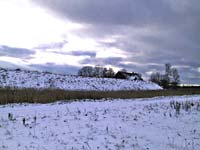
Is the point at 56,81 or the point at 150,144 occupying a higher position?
the point at 56,81

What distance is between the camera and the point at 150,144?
9062 millimetres

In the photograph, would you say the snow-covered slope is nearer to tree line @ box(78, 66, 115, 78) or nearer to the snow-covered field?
the snow-covered field

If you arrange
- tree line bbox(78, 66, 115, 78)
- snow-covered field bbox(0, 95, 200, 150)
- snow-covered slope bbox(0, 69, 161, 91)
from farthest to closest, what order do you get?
tree line bbox(78, 66, 115, 78)
snow-covered slope bbox(0, 69, 161, 91)
snow-covered field bbox(0, 95, 200, 150)

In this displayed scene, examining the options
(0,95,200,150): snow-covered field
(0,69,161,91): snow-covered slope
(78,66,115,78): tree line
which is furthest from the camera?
(78,66,115,78): tree line

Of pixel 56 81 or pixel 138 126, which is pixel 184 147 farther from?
pixel 56 81

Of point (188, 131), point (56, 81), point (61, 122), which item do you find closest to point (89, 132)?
point (61, 122)

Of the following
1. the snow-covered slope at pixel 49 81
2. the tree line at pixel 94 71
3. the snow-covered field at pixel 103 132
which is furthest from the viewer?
the tree line at pixel 94 71

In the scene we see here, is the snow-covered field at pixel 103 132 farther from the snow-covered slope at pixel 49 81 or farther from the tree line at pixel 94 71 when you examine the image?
the tree line at pixel 94 71

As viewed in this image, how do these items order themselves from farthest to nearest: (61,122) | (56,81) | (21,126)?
(56,81) < (61,122) < (21,126)

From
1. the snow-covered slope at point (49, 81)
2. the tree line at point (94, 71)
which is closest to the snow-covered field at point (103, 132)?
the snow-covered slope at point (49, 81)

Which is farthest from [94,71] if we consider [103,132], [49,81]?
[103,132]

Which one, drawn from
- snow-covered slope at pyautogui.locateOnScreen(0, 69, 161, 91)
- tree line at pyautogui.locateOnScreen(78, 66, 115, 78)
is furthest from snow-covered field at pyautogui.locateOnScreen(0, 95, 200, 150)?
tree line at pyautogui.locateOnScreen(78, 66, 115, 78)

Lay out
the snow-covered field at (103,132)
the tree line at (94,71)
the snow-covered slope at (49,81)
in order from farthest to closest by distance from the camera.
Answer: the tree line at (94,71) → the snow-covered slope at (49,81) → the snow-covered field at (103,132)

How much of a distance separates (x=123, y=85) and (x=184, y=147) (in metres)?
47.2
